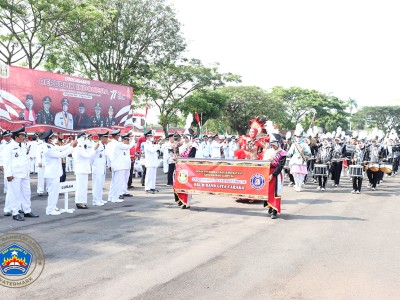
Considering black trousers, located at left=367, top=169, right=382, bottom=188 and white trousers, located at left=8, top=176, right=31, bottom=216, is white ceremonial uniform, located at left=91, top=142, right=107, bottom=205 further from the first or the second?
black trousers, located at left=367, top=169, right=382, bottom=188

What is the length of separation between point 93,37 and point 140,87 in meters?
6.11

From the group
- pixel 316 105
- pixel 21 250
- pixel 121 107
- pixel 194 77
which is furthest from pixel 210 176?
pixel 316 105

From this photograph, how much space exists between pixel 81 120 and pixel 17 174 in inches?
467

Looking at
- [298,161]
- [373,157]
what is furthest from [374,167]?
[298,161]

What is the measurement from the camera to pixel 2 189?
44.2ft

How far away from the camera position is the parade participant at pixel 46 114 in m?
17.8

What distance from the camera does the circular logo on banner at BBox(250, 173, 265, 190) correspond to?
910 centimetres

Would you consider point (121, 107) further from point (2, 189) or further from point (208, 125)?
point (208, 125)

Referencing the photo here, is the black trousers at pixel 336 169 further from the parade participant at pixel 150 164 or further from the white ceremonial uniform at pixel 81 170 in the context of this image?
the white ceremonial uniform at pixel 81 170

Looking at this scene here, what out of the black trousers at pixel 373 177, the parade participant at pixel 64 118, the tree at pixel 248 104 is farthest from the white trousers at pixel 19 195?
the tree at pixel 248 104

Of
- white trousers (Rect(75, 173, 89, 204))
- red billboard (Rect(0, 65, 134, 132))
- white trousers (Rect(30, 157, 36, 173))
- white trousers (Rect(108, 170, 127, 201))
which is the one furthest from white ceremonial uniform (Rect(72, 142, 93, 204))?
white trousers (Rect(30, 157, 36, 173))

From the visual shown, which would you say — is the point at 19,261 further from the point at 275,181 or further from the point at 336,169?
the point at 336,169

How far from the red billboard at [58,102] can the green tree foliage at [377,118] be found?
224 feet

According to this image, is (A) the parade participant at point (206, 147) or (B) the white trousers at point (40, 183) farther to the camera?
(A) the parade participant at point (206, 147)
